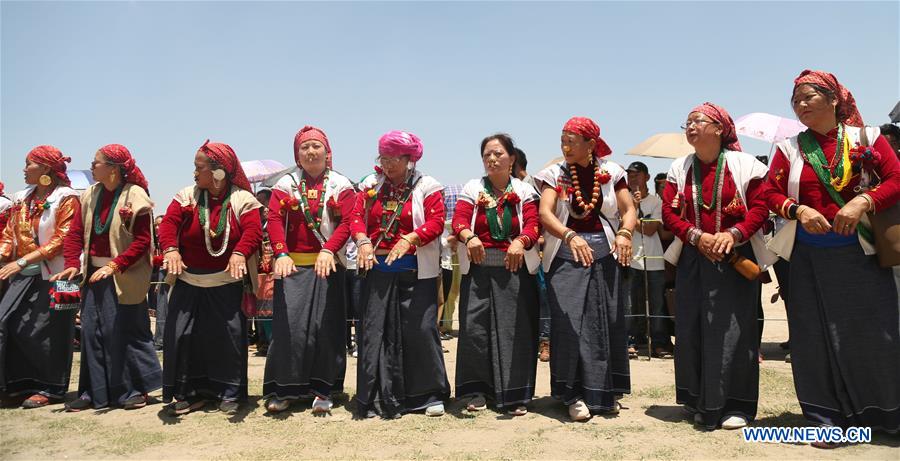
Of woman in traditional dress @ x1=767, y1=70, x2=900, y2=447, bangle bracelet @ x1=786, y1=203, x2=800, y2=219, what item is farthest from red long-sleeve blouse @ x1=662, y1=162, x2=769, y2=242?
bangle bracelet @ x1=786, y1=203, x2=800, y2=219

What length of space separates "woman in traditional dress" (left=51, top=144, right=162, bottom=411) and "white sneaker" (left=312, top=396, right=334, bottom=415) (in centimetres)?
159

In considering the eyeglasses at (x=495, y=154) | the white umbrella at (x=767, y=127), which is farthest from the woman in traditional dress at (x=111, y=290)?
the white umbrella at (x=767, y=127)

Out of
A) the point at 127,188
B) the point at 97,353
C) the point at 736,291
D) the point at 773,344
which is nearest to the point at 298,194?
the point at 127,188

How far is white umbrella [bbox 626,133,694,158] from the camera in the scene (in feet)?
32.0

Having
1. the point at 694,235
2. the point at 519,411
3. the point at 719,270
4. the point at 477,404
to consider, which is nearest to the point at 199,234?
the point at 477,404

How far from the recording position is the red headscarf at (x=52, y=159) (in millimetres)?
5883

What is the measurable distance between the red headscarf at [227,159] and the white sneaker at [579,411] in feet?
10.6

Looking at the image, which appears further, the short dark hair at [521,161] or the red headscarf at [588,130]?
the short dark hair at [521,161]

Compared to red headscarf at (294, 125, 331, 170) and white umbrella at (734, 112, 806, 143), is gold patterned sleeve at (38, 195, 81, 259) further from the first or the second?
white umbrella at (734, 112, 806, 143)

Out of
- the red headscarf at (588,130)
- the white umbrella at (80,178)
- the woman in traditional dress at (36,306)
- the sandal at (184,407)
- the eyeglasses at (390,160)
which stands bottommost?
the sandal at (184,407)

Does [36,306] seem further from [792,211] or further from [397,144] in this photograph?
[792,211]

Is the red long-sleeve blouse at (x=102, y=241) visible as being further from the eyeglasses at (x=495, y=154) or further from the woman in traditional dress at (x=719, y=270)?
the woman in traditional dress at (x=719, y=270)

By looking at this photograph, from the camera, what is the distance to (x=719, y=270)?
441 cm

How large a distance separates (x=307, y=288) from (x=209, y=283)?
0.81m
